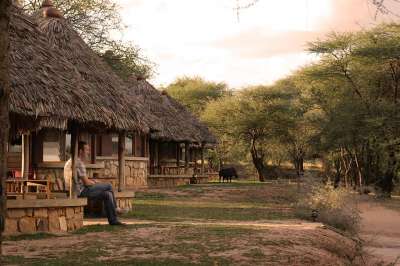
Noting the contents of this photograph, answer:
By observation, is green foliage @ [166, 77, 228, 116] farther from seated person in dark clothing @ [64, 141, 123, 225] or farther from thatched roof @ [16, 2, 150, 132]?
seated person in dark clothing @ [64, 141, 123, 225]

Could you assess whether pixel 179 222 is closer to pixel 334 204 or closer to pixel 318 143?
pixel 334 204

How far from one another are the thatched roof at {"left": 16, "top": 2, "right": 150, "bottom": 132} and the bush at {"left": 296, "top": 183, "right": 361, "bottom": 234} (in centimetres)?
451

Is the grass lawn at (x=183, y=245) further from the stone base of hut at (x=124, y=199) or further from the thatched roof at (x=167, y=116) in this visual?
the thatched roof at (x=167, y=116)

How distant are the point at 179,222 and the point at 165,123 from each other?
16.3 m

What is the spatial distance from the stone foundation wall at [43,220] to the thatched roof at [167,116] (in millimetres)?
16192

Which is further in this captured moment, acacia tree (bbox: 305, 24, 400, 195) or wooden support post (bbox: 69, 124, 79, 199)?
acacia tree (bbox: 305, 24, 400, 195)

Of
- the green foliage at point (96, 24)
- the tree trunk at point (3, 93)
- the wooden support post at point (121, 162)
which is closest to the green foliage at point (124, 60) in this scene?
the green foliage at point (96, 24)

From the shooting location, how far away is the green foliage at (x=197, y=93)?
193 ft

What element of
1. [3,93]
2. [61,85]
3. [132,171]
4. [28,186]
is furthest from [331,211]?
[3,93]

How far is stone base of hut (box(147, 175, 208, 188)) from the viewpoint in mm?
27041

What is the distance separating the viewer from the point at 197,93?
2352 inches

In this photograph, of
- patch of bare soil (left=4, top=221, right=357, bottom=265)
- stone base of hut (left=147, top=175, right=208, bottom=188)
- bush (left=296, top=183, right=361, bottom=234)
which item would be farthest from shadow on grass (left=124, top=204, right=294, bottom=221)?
stone base of hut (left=147, top=175, right=208, bottom=188)

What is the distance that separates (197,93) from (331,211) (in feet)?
150

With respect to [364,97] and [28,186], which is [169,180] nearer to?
[364,97]
